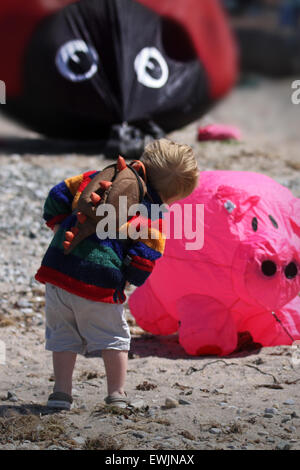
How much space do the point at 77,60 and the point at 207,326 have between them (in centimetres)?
490

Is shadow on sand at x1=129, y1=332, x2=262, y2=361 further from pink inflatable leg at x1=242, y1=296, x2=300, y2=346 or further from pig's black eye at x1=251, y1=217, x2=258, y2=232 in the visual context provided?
pig's black eye at x1=251, y1=217, x2=258, y2=232

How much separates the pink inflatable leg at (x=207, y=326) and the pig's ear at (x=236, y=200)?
50 cm

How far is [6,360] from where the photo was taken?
4.46 meters

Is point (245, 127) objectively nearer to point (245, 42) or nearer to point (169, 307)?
point (245, 42)

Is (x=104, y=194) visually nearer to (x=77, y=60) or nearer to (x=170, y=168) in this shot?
(x=170, y=168)

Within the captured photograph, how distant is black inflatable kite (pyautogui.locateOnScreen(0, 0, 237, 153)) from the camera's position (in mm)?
8578

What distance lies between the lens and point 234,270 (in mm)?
4312

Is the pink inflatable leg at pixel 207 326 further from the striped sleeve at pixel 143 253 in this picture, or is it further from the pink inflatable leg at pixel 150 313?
the striped sleeve at pixel 143 253

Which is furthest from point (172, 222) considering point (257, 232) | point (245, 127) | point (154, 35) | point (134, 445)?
point (245, 127)

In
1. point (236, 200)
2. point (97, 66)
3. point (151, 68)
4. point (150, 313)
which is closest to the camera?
point (236, 200)

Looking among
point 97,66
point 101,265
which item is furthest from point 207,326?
point 97,66

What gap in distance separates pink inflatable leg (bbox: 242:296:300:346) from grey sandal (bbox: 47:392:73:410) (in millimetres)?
1386

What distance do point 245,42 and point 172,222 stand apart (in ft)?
61.1

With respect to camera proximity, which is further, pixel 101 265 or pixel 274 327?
pixel 274 327
